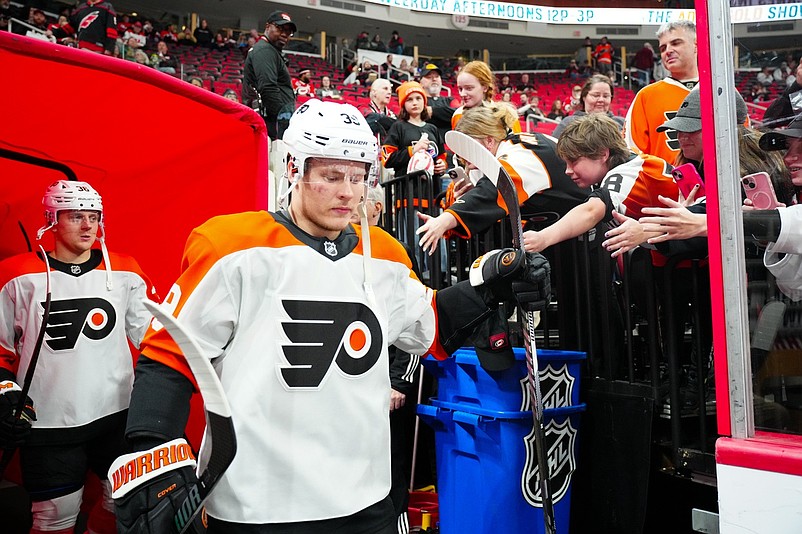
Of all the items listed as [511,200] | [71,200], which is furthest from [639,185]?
[71,200]

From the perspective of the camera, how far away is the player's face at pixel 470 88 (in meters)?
4.20

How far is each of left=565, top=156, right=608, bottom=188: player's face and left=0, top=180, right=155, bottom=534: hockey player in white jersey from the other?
190 cm

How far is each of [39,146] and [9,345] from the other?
830 millimetres

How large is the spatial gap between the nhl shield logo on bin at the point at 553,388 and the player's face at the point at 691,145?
2.64 ft

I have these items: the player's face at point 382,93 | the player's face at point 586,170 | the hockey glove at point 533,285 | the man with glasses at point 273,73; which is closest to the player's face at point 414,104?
the man with glasses at point 273,73

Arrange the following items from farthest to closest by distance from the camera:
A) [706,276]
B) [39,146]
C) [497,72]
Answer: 1. [497,72]
2. [39,146]
3. [706,276]

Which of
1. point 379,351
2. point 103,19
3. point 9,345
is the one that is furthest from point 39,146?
point 103,19

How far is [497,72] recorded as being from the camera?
22.1m

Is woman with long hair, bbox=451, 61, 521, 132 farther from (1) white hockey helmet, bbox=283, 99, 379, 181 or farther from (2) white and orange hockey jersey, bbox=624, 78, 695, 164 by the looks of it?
(1) white hockey helmet, bbox=283, 99, 379, 181

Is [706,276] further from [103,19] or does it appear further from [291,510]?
[103,19]

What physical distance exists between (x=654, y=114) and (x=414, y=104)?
213 centimetres

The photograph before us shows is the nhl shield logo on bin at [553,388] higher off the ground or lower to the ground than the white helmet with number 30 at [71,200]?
lower

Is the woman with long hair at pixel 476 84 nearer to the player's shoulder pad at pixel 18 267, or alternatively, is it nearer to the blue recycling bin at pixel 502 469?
the blue recycling bin at pixel 502 469

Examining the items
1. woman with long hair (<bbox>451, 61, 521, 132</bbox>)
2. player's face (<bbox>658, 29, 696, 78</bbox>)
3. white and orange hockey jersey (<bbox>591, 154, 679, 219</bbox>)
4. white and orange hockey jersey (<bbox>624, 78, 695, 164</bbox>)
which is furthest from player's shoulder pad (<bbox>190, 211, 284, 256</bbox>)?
woman with long hair (<bbox>451, 61, 521, 132</bbox>)
